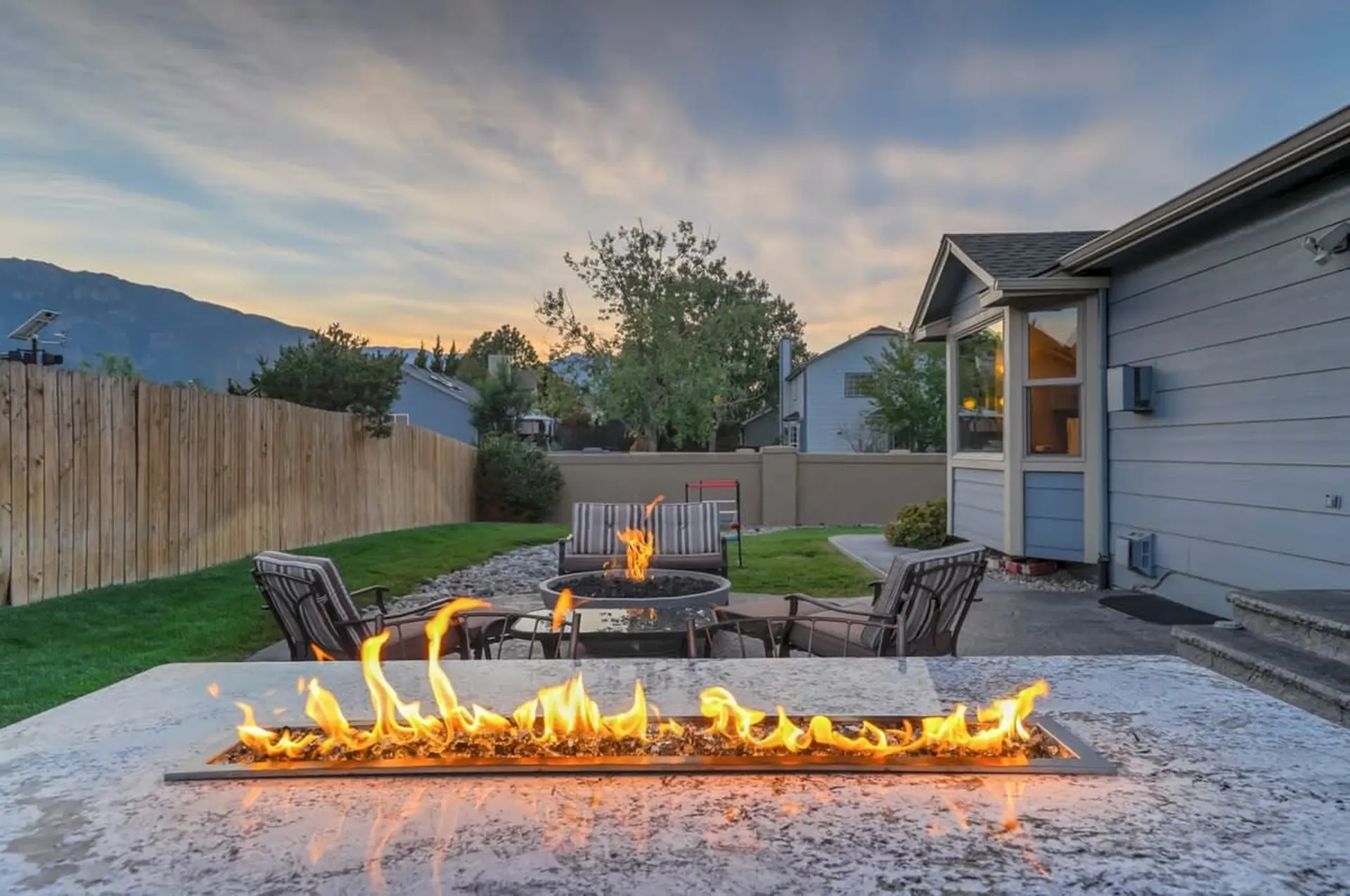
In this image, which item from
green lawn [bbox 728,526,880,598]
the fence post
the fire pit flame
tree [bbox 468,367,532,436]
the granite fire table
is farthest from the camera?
tree [bbox 468,367,532,436]

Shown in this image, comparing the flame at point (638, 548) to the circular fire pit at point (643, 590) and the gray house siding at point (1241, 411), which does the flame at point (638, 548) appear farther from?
the gray house siding at point (1241, 411)

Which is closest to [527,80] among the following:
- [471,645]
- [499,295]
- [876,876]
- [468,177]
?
[468,177]

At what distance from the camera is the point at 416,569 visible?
923 centimetres

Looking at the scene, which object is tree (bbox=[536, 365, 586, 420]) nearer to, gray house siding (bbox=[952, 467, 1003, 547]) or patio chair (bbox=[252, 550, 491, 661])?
gray house siding (bbox=[952, 467, 1003, 547])

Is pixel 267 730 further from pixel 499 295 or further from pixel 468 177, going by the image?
pixel 499 295

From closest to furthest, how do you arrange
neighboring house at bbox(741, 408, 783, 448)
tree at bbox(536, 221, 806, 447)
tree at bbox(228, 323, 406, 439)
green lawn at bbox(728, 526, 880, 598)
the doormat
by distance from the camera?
the doormat → green lawn at bbox(728, 526, 880, 598) → tree at bbox(228, 323, 406, 439) → tree at bbox(536, 221, 806, 447) → neighboring house at bbox(741, 408, 783, 448)

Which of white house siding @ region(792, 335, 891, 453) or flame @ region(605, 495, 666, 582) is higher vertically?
white house siding @ region(792, 335, 891, 453)

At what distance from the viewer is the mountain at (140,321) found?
3419 cm

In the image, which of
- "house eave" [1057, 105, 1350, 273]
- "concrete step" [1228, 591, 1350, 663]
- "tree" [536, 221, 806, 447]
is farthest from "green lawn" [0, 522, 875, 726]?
"tree" [536, 221, 806, 447]

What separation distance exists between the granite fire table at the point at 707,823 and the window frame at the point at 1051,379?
599 centimetres

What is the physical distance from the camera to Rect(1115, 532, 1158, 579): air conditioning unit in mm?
6836

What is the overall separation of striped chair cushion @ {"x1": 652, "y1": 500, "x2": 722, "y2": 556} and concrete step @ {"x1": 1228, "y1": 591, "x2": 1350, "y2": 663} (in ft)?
13.3

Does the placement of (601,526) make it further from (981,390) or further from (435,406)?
(435,406)

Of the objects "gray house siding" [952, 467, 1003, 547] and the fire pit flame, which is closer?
the fire pit flame
